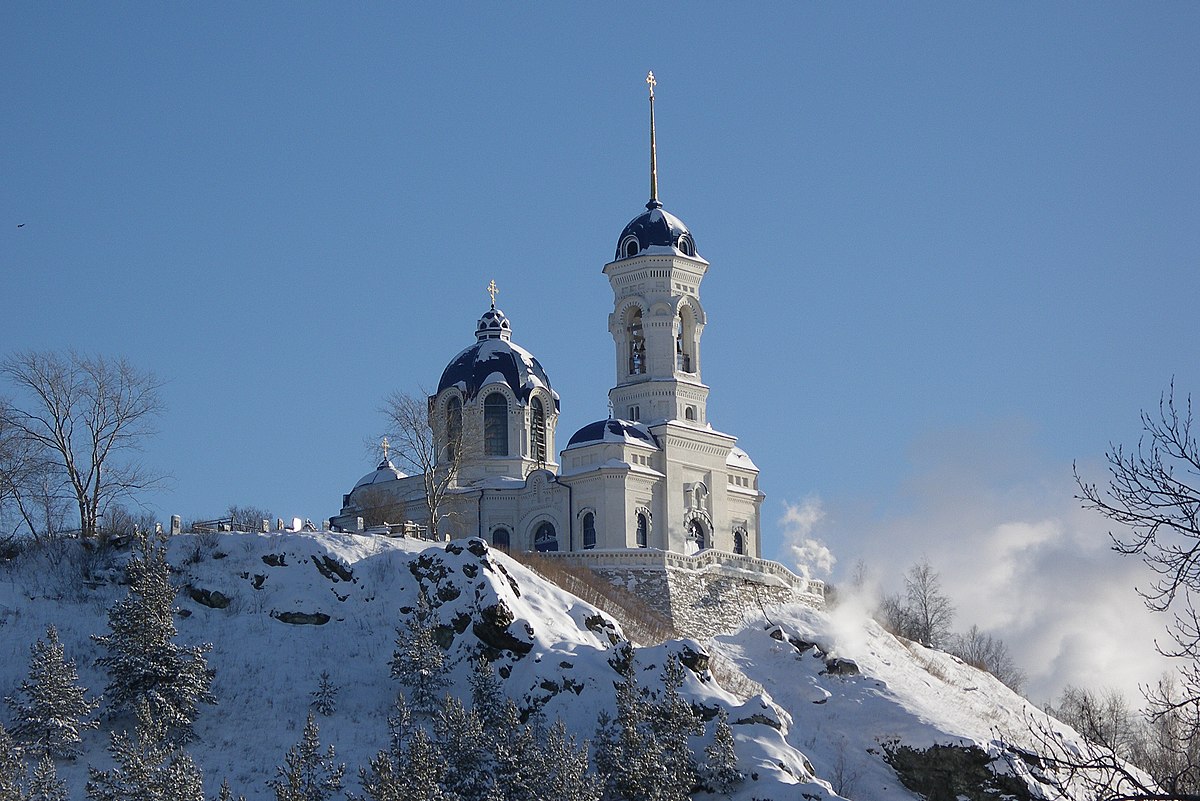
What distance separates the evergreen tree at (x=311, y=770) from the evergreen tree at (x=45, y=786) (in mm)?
4350

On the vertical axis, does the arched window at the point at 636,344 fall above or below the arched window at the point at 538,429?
above

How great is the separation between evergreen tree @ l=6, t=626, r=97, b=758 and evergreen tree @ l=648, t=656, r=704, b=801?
13418 millimetres

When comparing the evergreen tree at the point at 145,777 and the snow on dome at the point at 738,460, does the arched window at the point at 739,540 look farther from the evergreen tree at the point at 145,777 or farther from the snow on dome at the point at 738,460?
the evergreen tree at the point at 145,777

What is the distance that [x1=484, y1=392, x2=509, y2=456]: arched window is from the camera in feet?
232

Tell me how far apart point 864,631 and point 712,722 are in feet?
63.3

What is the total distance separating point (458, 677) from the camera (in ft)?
137

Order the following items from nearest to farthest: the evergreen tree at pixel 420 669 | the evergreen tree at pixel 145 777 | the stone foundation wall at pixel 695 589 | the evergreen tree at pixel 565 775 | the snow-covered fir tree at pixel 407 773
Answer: the evergreen tree at pixel 145 777, the snow-covered fir tree at pixel 407 773, the evergreen tree at pixel 565 775, the evergreen tree at pixel 420 669, the stone foundation wall at pixel 695 589

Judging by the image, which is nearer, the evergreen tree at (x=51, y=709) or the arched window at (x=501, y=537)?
the evergreen tree at (x=51, y=709)

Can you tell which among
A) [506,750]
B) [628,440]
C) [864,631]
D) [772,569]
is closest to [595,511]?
[628,440]

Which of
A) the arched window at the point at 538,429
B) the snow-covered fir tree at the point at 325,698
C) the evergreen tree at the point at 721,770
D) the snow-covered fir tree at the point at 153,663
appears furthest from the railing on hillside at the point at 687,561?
the snow-covered fir tree at the point at 153,663

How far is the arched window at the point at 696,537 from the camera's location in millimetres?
65475

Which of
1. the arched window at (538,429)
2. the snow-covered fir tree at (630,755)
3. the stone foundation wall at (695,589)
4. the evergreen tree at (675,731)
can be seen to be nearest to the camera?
the snow-covered fir tree at (630,755)

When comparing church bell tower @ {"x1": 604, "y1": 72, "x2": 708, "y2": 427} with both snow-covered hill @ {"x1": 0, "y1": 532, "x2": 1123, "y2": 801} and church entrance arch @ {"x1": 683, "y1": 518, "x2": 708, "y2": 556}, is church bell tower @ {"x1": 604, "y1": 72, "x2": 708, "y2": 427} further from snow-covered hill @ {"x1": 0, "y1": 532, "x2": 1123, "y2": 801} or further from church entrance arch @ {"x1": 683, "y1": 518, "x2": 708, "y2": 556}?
snow-covered hill @ {"x1": 0, "y1": 532, "x2": 1123, "y2": 801}

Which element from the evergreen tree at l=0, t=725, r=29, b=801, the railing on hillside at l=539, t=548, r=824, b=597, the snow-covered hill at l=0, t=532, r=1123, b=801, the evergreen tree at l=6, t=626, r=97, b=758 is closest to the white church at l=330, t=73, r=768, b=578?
the railing on hillside at l=539, t=548, r=824, b=597
